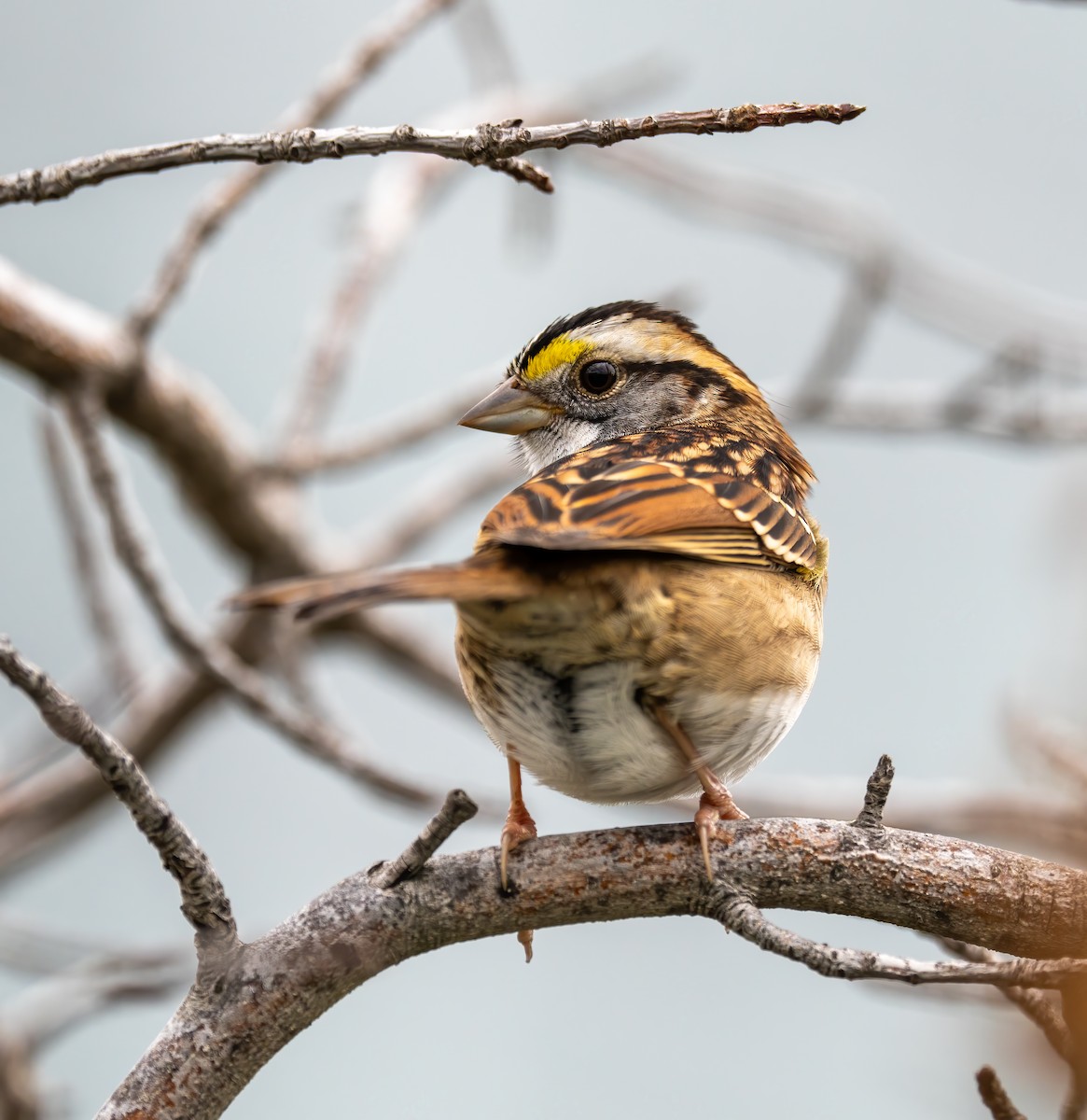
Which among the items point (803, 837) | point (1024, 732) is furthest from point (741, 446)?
point (803, 837)

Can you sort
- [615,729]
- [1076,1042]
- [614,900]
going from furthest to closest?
[615,729] → [614,900] → [1076,1042]

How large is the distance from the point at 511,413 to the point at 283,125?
147cm

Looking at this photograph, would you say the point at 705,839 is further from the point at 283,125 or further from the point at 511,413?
the point at 283,125

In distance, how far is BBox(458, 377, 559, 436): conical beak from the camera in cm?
420

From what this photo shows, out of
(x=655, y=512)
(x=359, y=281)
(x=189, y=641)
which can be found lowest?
(x=655, y=512)

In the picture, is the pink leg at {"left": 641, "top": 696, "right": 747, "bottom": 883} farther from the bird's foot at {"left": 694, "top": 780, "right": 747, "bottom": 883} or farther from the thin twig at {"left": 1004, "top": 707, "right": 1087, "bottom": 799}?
the thin twig at {"left": 1004, "top": 707, "right": 1087, "bottom": 799}

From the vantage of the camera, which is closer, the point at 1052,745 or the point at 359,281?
→ the point at 1052,745

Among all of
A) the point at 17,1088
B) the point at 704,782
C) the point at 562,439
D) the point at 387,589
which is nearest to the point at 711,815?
the point at 704,782

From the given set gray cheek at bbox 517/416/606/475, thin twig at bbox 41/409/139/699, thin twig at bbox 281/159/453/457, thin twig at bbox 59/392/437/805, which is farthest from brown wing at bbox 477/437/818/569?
thin twig at bbox 281/159/453/457

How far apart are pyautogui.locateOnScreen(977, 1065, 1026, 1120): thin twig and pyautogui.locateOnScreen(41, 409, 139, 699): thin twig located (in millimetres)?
4046

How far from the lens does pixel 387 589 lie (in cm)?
257

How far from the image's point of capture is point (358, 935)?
9.11ft

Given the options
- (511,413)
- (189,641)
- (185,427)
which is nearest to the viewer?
(511,413)

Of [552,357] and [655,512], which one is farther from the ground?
[552,357]
